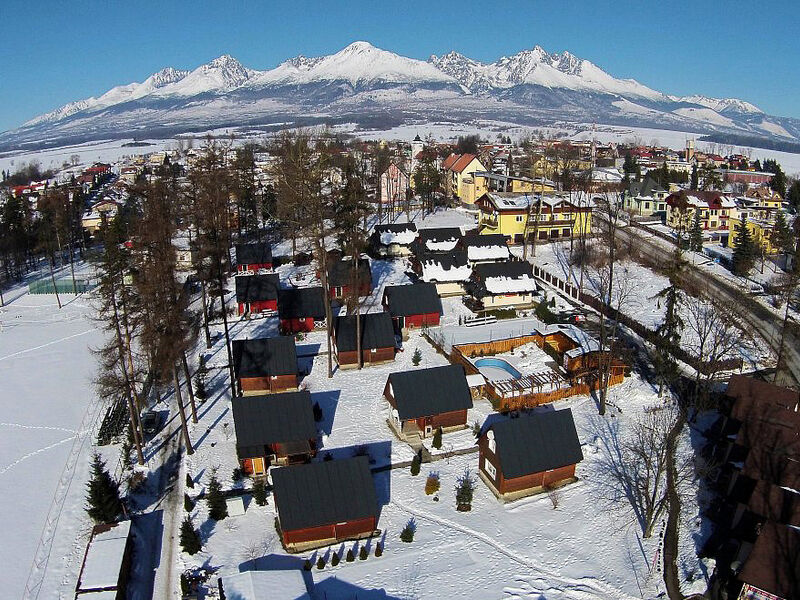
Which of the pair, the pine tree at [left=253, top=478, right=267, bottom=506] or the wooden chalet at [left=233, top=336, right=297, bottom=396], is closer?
the pine tree at [left=253, top=478, right=267, bottom=506]

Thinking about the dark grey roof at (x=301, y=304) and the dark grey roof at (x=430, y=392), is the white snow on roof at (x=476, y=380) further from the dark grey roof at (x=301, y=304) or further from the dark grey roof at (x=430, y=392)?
the dark grey roof at (x=301, y=304)

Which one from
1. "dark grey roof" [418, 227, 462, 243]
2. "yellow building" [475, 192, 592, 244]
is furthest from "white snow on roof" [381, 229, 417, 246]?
"yellow building" [475, 192, 592, 244]

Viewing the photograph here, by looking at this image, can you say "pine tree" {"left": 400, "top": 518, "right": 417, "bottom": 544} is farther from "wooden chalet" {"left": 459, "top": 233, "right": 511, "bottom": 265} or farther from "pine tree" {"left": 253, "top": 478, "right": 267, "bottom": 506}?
"wooden chalet" {"left": 459, "top": 233, "right": 511, "bottom": 265}

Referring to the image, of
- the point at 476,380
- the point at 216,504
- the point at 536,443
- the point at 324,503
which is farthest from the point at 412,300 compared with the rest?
the point at 216,504

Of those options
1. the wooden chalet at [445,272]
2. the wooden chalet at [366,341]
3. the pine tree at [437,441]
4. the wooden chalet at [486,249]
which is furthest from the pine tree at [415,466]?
the wooden chalet at [486,249]

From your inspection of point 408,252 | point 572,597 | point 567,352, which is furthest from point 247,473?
point 408,252

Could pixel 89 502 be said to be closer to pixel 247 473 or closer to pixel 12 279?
pixel 247 473
